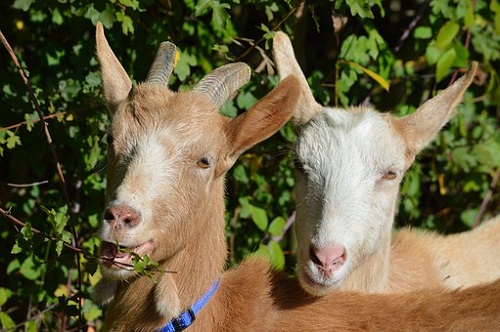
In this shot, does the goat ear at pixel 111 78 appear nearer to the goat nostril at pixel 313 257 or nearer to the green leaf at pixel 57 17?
the goat nostril at pixel 313 257

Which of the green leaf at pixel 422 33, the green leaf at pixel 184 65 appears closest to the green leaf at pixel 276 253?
the green leaf at pixel 184 65

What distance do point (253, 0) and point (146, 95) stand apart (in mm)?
1634

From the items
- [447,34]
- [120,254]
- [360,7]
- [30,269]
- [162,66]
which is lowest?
[30,269]

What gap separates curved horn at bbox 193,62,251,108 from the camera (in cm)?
446

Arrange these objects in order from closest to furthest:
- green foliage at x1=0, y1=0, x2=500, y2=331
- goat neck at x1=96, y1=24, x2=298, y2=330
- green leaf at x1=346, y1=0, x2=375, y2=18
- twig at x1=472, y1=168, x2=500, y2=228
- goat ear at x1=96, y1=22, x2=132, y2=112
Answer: goat neck at x1=96, y1=24, x2=298, y2=330 < goat ear at x1=96, y1=22, x2=132, y2=112 < green leaf at x1=346, y1=0, x2=375, y2=18 < green foliage at x1=0, y1=0, x2=500, y2=331 < twig at x1=472, y1=168, x2=500, y2=228

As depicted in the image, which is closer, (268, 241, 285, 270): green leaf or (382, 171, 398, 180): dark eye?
(382, 171, 398, 180): dark eye

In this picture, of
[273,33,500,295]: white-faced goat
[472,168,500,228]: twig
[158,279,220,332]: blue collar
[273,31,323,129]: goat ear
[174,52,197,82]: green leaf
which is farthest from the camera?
[472,168,500,228]: twig

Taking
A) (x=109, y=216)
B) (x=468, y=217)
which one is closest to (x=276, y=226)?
(x=468, y=217)

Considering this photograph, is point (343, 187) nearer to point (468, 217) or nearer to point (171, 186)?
Result: point (171, 186)

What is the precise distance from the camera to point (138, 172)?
12.9 feet

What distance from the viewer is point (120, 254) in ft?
12.6

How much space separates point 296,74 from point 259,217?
1142 millimetres

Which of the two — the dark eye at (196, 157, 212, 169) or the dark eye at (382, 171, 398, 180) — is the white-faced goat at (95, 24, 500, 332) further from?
the dark eye at (382, 171, 398, 180)

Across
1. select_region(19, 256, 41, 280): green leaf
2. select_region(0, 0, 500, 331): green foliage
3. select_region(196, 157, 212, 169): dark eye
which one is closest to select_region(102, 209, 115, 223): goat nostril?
select_region(196, 157, 212, 169): dark eye
